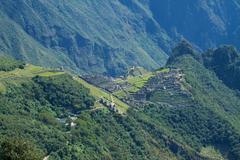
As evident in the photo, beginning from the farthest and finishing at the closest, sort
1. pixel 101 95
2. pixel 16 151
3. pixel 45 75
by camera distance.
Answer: pixel 101 95
pixel 45 75
pixel 16 151

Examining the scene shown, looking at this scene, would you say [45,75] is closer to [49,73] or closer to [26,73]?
[49,73]

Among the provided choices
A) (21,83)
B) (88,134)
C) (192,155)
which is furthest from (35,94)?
(192,155)

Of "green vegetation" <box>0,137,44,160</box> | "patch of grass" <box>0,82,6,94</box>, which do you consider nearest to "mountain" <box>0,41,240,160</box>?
"patch of grass" <box>0,82,6,94</box>

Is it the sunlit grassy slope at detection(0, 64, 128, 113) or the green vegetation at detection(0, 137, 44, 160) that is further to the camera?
the sunlit grassy slope at detection(0, 64, 128, 113)

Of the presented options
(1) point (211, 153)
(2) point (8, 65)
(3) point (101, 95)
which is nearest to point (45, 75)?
(2) point (8, 65)

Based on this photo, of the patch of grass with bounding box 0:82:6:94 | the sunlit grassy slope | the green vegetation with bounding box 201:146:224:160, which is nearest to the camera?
the patch of grass with bounding box 0:82:6:94

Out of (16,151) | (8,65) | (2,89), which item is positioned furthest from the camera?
(8,65)

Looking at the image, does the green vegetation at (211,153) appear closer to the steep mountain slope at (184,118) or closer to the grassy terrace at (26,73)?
the steep mountain slope at (184,118)

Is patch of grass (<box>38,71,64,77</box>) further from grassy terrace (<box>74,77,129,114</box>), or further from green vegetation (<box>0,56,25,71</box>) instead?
green vegetation (<box>0,56,25,71</box>)

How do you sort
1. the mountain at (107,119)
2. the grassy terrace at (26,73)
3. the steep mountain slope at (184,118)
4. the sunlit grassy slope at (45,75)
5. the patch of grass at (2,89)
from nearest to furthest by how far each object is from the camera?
the mountain at (107,119)
the patch of grass at (2,89)
the grassy terrace at (26,73)
the sunlit grassy slope at (45,75)
the steep mountain slope at (184,118)

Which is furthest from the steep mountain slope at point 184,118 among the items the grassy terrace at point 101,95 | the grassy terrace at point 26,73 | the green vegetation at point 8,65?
the green vegetation at point 8,65

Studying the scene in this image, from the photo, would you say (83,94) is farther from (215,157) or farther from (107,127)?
(215,157)
